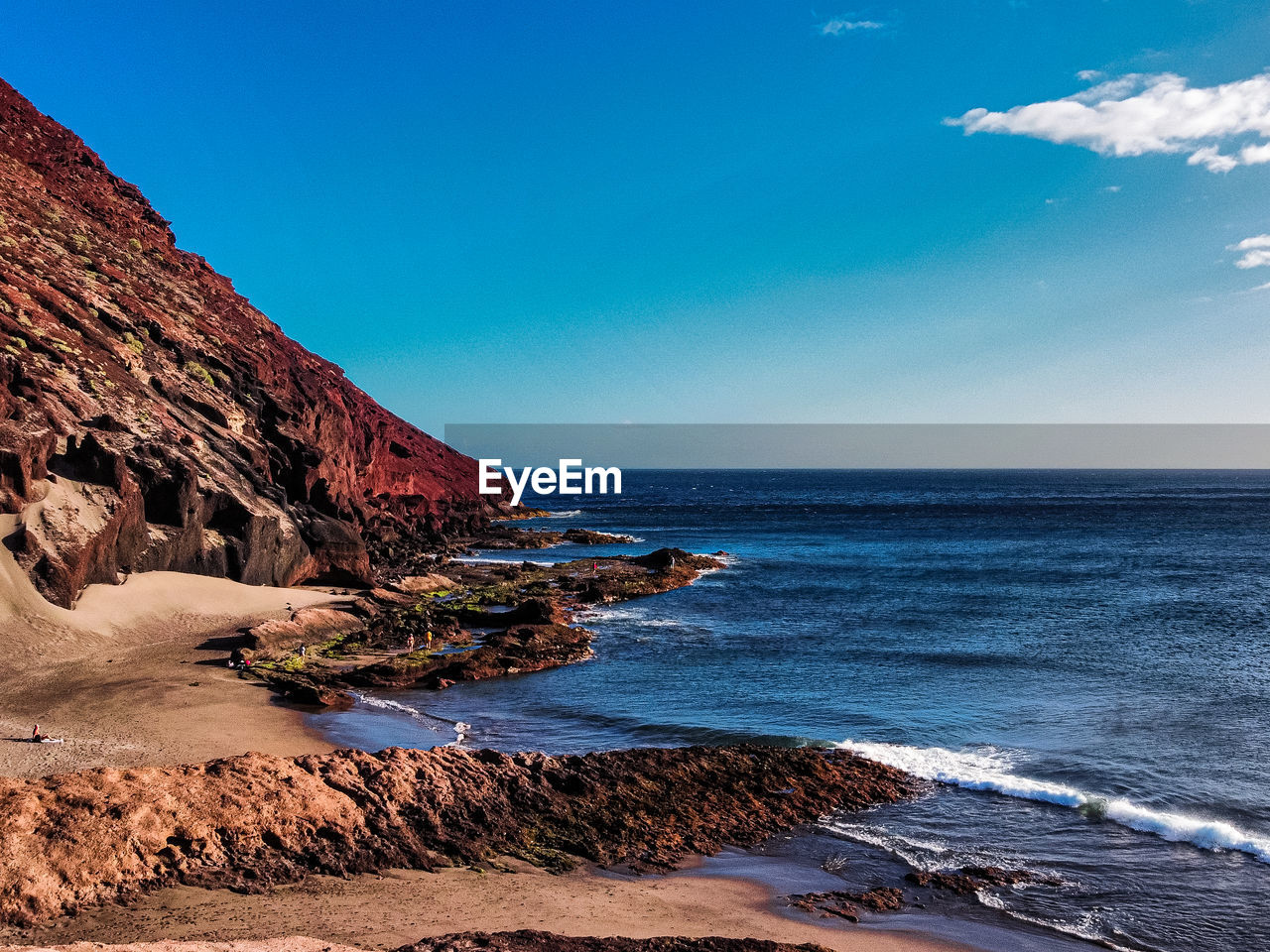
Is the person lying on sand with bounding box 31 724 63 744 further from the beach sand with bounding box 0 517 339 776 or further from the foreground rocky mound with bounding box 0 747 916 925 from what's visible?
the foreground rocky mound with bounding box 0 747 916 925

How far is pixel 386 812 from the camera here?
43.7 feet

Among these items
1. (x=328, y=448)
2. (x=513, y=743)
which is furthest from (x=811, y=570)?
(x=513, y=743)

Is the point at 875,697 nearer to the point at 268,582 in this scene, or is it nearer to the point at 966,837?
the point at 966,837

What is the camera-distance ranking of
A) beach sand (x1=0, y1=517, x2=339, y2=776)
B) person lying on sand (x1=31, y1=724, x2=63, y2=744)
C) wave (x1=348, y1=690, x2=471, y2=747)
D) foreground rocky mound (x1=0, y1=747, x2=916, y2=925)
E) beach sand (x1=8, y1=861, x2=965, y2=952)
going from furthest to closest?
1. wave (x1=348, y1=690, x2=471, y2=747)
2. beach sand (x1=0, y1=517, x2=339, y2=776)
3. person lying on sand (x1=31, y1=724, x2=63, y2=744)
4. foreground rocky mound (x1=0, y1=747, x2=916, y2=925)
5. beach sand (x1=8, y1=861, x2=965, y2=952)

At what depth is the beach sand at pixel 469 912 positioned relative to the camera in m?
10.0

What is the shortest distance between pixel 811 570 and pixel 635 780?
1632 inches

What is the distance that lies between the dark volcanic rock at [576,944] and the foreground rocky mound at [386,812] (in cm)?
299

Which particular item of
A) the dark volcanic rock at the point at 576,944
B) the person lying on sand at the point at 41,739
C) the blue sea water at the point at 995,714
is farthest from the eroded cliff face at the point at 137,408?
the dark volcanic rock at the point at 576,944

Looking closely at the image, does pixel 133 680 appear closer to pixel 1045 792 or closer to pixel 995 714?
pixel 1045 792

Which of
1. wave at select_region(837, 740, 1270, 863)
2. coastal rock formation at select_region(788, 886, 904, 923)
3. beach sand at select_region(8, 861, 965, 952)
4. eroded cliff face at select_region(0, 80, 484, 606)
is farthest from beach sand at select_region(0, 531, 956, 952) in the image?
wave at select_region(837, 740, 1270, 863)

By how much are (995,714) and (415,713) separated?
17.1 m

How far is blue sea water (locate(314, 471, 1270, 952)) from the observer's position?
13.8m

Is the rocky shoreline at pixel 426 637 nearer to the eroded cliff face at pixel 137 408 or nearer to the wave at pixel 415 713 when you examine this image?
the wave at pixel 415 713

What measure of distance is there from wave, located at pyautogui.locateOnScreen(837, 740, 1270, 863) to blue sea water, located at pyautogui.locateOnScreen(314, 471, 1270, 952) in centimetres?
5
